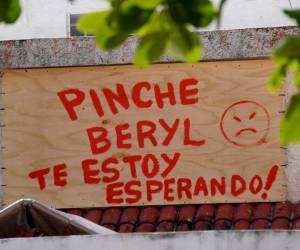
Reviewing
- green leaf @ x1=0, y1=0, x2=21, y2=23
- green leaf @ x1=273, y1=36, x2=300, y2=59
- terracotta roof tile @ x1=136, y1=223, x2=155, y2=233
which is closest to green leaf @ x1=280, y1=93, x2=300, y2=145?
green leaf @ x1=273, y1=36, x2=300, y2=59

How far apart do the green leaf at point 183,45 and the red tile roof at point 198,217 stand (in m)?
5.78

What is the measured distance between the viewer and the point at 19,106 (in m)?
9.69

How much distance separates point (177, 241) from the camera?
744cm

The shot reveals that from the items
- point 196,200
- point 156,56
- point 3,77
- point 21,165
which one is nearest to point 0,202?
point 21,165

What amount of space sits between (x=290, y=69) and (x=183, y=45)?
Answer: 12.8 inches

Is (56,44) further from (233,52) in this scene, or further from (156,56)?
(156,56)

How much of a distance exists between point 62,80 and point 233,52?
4.71ft

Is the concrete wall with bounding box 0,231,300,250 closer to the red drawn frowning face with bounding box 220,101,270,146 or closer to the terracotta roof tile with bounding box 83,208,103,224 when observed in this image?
A: the terracotta roof tile with bounding box 83,208,103,224

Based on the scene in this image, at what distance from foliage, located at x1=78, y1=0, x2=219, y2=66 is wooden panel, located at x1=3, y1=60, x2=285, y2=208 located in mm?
6205

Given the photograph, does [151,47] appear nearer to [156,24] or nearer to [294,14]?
[156,24]

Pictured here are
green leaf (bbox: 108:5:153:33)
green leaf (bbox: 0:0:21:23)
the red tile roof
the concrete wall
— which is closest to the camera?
green leaf (bbox: 108:5:153:33)

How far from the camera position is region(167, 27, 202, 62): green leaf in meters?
3.20

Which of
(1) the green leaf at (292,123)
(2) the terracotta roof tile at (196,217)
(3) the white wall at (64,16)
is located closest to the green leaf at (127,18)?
(1) the green leaf at (292,123)

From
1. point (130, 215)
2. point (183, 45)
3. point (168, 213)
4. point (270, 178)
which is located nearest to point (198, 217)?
point (168, 213)
